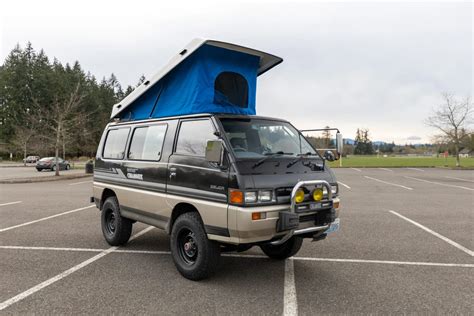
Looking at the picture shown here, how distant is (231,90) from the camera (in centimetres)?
498

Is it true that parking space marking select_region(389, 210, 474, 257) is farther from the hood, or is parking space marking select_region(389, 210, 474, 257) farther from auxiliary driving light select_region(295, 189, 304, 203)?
auxiliary driving light select_region(295, 189, 304, 203)

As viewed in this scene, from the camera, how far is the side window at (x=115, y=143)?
235 inches

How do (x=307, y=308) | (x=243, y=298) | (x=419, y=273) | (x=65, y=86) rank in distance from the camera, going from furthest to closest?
1. (x=65, y=86)
2. (x=419, y=273)
3. (x=243, y=298)
4. (x=307, y=308)

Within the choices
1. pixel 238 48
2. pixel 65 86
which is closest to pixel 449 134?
pixel 238 48

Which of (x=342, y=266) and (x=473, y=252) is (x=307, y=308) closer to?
(x=342, y=266)

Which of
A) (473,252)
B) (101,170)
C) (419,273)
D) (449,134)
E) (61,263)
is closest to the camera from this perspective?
(419,273)

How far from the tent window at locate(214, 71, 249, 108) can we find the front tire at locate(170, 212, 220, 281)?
5.55 feet

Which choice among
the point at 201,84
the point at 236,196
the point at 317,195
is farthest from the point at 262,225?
the point at 201,84

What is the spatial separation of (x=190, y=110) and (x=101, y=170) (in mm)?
2729

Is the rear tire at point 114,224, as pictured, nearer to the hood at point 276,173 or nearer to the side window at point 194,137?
the side window at point 194,137

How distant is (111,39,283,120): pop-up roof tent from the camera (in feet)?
15.4

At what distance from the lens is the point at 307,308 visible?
11.6ft

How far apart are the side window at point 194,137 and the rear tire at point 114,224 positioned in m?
1.97

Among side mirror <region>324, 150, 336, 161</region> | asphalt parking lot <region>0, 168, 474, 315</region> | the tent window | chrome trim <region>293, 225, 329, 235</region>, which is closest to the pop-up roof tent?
the tent window
